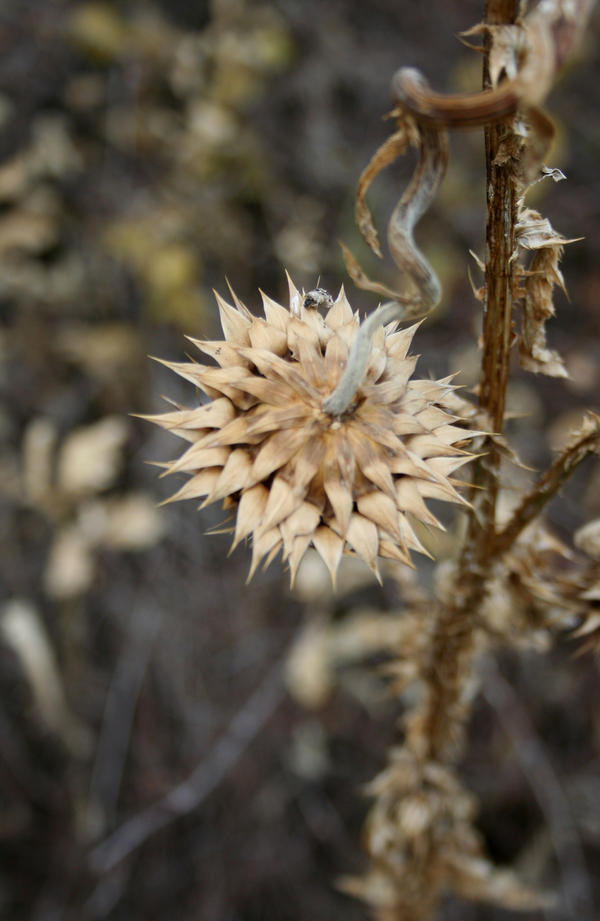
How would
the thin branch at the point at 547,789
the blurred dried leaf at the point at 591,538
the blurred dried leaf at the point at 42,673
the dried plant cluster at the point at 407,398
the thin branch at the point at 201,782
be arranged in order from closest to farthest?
1. the dried plant cluster at the point at 407,398
2. the blurred dried leaf at the point at 591,538
3. the thin branch at the point at 547,789
4. the thin branch at the point at 201,782
5. the blurred dried leaf at the point at 42,673

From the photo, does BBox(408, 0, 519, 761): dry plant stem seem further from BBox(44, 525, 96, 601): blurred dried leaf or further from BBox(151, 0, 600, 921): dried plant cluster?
BBox(44, 525, 96, 601): blurred dried leaf

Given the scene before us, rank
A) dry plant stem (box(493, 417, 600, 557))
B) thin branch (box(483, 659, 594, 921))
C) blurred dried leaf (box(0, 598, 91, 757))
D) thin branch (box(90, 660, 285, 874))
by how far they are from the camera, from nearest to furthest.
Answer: dry plant stem (box(493, 417, 600, 557))
thin branch (box(483, 659, 594, 921))
thin branch (box(90, 660, 285, 874))
blurred dried leaf (box(0, 598, 91, 757))

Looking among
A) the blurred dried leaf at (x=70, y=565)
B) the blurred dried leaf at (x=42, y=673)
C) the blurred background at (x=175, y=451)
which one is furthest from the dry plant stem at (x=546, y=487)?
the blurred dried leaf at (x=42, y=673)

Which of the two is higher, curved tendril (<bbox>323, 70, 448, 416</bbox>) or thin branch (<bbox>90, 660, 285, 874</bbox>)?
curved tendril (<bbox>323, 70, 448, 416</bbox>)

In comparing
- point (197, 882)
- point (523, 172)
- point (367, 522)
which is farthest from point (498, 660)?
point (523, 172)

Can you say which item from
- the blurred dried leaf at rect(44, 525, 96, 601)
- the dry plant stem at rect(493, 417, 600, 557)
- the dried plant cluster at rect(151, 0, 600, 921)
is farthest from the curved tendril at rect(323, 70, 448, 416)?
the blurred dried leaf at rect(44, 525, 96, 601)

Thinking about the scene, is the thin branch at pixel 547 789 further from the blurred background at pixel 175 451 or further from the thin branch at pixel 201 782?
the thin branch at pixel 201 782
